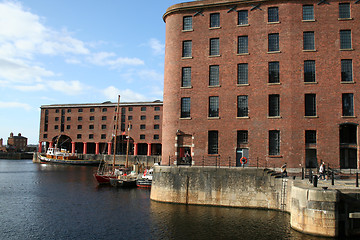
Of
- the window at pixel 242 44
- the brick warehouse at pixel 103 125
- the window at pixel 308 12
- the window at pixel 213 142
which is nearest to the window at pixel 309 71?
the window at pixel 308 12

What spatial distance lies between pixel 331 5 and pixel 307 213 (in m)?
22.8

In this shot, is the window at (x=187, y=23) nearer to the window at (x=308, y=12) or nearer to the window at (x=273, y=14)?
the window at (x=273, y=14)

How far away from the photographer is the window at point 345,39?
3152 centimetres

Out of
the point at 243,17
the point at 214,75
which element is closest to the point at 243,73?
the point at 214,75

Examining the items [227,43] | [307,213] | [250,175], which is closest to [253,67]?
[227,43]

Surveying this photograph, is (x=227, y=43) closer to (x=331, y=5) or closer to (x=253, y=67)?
(x=253, y=67)

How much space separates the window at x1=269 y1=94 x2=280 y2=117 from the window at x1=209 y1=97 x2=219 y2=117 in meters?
5.38

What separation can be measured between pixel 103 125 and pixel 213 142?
2493 inches

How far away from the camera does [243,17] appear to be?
33.7 m

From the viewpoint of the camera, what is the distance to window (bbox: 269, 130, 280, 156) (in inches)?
1241

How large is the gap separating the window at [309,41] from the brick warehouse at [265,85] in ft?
0.33

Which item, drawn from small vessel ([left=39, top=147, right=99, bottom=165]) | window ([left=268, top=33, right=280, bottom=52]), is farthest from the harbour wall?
small vessel ([left=39, top=147, right=99, bottom=165])

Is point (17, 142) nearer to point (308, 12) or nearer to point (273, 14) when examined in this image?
point (273, 14)

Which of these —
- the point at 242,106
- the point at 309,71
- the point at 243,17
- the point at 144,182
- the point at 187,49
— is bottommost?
the point at 144,182
